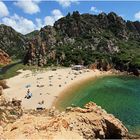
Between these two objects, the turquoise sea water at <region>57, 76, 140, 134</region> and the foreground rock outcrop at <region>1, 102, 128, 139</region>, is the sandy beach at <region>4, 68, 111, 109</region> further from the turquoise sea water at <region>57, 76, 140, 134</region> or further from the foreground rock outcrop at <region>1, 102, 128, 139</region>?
the foreground rock outcrop at <region>1, 102, 128, 139</region>

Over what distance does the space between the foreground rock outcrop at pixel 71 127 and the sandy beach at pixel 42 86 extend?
115 feet

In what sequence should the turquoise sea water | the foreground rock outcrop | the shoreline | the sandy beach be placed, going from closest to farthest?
1. the foreground rock outcrop
2. the turquoise sea water
3. the shoreline
4. the sandy beach

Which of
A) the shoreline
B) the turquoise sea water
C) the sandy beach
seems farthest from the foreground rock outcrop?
the sandy beach

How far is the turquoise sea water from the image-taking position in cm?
6538

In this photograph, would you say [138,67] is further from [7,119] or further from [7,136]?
[7,136]

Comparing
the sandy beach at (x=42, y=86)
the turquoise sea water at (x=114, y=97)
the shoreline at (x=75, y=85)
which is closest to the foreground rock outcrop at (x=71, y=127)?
the turquoise sea water at (x=114, y=97)

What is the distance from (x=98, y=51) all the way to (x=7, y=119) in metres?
145

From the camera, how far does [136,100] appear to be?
84688mm

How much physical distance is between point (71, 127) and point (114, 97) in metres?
56.2

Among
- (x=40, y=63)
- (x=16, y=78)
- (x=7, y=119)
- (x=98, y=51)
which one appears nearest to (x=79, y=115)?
(x=7, y=119)

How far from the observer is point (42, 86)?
3935 inches

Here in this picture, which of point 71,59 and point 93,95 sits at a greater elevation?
point 71,59

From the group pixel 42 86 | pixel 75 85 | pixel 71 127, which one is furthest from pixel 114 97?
pixel 71 127

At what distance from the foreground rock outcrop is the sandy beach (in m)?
35.1
